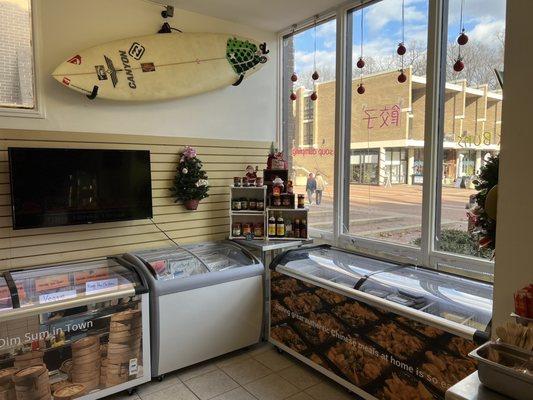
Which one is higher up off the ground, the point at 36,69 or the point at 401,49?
the point at 401,49

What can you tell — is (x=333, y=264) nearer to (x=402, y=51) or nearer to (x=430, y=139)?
(x=430, y=139)

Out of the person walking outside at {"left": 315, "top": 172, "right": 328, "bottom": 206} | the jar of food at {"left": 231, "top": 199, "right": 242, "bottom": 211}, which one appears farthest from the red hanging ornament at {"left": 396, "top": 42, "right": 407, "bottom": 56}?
the jar of food at {"left": 231, "top": 199, "right": 242, "bottom": 211}

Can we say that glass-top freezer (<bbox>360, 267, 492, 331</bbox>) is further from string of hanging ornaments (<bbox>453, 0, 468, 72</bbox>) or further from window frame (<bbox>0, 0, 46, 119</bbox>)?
window frame (<bbox>0, 0, 46, 119</bbox>)

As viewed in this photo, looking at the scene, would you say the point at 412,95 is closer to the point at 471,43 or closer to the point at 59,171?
the point at 471,43

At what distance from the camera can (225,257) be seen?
11.5ft

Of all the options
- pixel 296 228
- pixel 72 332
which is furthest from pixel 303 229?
pixel 72 332

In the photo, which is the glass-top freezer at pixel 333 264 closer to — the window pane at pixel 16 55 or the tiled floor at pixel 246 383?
the tiled floor at pixel 246 383

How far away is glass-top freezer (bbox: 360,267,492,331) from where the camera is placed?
2.17m

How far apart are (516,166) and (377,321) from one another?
4.38 feet

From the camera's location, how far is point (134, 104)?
3.31 m

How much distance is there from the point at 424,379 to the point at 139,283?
1950mm

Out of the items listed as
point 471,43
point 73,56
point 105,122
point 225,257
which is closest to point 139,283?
point 225,257

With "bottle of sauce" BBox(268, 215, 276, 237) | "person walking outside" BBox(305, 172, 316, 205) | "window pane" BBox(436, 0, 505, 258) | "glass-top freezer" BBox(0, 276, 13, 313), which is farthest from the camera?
"person walking outside" BBox(305, 172, 316, 205)

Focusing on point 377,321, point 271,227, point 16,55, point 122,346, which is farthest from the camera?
point 271,227
